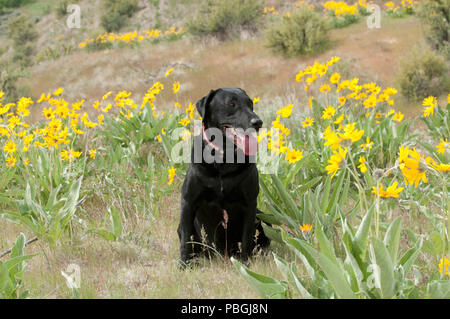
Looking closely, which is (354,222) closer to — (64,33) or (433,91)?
(433,91)

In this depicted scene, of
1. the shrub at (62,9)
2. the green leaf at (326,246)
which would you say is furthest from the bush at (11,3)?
the green leaf at (326,246)

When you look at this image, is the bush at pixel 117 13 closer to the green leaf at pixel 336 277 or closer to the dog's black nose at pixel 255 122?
the dog's black nose at pixel 255 122

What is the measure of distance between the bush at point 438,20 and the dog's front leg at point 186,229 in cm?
950

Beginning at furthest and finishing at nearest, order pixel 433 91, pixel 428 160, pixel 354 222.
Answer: pixel 433 91 → pixel 354 222 → pixel 428 160

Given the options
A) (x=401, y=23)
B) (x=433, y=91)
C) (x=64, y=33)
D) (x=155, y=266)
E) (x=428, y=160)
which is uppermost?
(x=64, y=33)

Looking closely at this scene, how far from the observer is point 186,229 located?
2857 millimetres

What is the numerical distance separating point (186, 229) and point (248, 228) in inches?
15.6

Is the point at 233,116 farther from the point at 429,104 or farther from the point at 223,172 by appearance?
the point at 429,104

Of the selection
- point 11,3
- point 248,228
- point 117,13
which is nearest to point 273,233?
point 248,228

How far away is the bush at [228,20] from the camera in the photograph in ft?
61.7

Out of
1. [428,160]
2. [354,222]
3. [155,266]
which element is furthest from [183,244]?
[428,160]

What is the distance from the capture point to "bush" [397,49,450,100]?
30.2ft

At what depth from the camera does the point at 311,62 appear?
43.1ft
